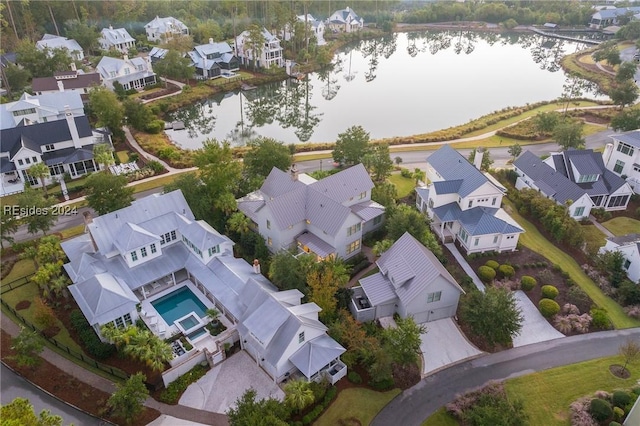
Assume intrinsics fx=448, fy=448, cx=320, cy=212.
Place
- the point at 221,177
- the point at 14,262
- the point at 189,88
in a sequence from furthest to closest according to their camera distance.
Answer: the point at 189,88
the point at 221,177
the point at 14,262

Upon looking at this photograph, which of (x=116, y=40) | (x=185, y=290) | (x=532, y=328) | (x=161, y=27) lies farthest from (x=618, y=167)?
(x=161, y=27)

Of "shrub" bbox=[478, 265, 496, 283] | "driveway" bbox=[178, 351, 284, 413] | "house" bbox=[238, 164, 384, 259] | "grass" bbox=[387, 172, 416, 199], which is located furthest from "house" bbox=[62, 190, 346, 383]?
"grass" bbox=[387, 172, 416, 199]

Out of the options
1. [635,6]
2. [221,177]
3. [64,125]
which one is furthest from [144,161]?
[635,6]

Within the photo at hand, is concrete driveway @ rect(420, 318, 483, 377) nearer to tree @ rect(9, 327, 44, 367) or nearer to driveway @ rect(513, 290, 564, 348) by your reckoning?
driveway @ rect(513, 290, 564, 348)

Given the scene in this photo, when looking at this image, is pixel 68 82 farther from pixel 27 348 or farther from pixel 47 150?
pixel 27 348

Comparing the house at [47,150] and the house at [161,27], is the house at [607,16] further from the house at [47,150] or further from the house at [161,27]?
the house at [47,150]

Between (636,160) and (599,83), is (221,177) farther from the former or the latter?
(599,83)
